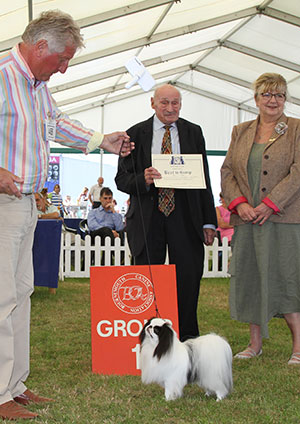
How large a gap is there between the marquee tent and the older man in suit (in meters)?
5.24

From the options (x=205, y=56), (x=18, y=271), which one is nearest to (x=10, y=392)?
(x=18, y=271)

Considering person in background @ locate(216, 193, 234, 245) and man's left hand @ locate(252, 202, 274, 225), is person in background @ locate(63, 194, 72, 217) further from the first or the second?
man's left hand @ locate(252, 202, 274, 225)

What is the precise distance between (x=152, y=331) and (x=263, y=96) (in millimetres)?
1543

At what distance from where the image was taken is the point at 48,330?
400 centimetres

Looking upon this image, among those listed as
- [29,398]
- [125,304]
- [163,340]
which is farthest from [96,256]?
[163,340]

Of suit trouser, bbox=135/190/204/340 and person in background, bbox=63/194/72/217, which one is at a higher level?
person in background, bbox=63/194/72/217

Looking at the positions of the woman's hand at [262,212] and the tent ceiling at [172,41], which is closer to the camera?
the woman's hand at [262,212]

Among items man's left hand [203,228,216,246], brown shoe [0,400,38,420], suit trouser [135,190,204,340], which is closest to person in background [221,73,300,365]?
man's left hand [203,228,216,246]

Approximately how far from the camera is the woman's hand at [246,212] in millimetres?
2963

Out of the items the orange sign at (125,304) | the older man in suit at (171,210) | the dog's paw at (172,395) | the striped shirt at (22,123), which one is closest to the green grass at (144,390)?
the dog's paw at (172,395)

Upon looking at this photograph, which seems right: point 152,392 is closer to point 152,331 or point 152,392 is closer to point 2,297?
point 152,331

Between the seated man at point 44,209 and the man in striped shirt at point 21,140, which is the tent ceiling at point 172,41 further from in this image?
the man in striped shirt at point 21,140

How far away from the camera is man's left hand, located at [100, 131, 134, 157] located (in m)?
2.37

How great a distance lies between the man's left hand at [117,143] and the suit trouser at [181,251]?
571 mm
